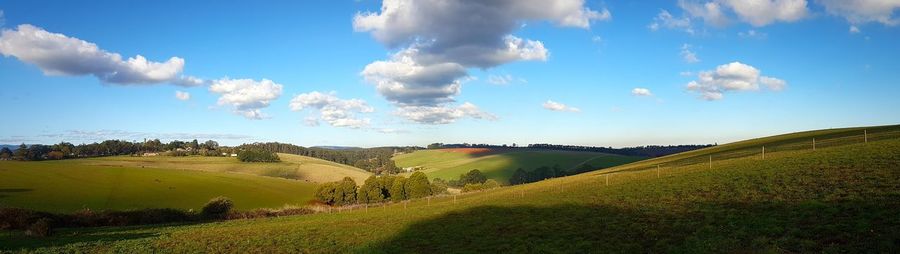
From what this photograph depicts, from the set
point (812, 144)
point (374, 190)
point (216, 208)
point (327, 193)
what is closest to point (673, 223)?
point (812, 144)

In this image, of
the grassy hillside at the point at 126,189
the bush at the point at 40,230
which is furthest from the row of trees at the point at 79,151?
the bush at the point at 40,230

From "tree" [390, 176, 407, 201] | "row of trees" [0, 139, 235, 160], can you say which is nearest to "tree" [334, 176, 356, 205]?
"tree" [390, 176, 407, 201]

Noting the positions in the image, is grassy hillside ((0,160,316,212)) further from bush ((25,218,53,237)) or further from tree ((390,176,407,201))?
bush ((25,218,53,237))

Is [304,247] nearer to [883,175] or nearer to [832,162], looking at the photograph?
[883,175]

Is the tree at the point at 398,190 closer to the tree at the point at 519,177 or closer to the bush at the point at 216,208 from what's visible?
the bush at the point at 216,208

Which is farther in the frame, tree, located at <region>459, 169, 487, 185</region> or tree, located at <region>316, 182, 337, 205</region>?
tree, located at <region>459, 169, 487, 185</region>

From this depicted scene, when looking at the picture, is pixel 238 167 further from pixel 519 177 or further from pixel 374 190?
pixel 519 177

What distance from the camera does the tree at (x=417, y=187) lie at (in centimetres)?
11269

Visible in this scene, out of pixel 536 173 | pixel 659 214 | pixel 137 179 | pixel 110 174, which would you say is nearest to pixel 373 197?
pixel 137 179

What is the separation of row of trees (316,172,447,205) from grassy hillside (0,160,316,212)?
6068mm

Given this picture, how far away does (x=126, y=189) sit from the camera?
91.5 m

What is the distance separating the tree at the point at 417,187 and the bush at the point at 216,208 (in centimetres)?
4517

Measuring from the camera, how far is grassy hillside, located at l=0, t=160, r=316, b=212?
76.1 metres

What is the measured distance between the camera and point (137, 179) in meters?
104
